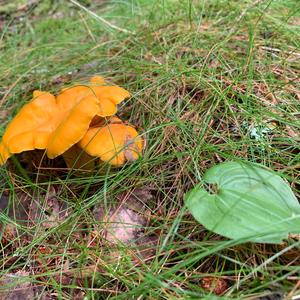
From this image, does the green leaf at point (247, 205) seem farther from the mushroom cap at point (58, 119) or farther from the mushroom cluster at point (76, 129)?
the mushroom cap at point (58, 119)

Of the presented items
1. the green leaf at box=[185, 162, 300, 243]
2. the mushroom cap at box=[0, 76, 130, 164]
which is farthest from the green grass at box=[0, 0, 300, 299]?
the mushroom cap at box=[0, 76, 130, 164]

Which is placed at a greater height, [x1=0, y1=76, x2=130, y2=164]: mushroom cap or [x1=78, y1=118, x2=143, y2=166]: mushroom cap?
[x1=0, y1=76, x2=130, y2=164]: mushroom cap

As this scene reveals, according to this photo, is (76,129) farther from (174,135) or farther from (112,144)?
(174,135)

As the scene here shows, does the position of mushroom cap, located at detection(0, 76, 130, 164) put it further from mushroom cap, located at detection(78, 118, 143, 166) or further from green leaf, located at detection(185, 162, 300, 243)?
green leaf, located at detection(185, 162, 300, 243)

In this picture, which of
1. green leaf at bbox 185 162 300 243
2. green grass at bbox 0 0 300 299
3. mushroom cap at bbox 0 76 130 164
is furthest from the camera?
mushroom cap at bbox 0 76 130 164

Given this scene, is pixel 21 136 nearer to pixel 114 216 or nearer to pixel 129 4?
pixel 114 216

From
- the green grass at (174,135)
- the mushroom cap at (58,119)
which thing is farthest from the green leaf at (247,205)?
the mushroom cap at (58,119)

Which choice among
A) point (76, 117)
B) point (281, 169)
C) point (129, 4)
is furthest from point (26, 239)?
point (129, 4)
